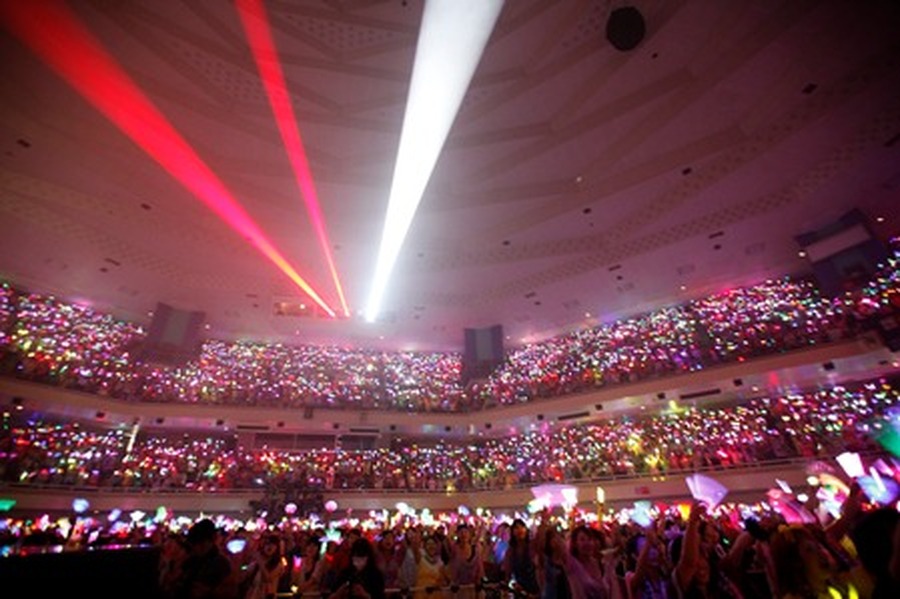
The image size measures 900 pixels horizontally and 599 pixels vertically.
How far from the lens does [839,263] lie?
470 inches

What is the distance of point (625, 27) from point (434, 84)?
11.7 feet

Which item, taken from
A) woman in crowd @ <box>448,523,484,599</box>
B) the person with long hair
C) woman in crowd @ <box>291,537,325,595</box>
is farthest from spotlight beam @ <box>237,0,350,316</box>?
the person with long hair

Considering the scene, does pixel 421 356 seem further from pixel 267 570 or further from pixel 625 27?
pixel 625 27

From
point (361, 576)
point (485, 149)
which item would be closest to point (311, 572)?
point (361, 576)

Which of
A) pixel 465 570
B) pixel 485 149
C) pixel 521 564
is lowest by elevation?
pixel 465 570

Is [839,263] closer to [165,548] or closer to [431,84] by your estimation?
[431,84]

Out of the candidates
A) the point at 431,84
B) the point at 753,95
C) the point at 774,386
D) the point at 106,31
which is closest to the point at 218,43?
the point at 106,31

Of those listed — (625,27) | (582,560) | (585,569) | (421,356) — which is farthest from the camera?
(421,356)

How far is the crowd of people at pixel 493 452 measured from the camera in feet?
40.1

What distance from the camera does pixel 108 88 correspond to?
8.31m

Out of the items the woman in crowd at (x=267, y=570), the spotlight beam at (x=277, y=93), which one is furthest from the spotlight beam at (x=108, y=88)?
the woman in crowd at (x=267, y=570)

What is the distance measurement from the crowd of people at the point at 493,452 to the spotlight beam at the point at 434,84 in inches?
433

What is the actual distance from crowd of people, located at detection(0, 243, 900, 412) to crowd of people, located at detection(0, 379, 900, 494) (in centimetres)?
207

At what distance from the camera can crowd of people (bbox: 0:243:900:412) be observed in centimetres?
1313
